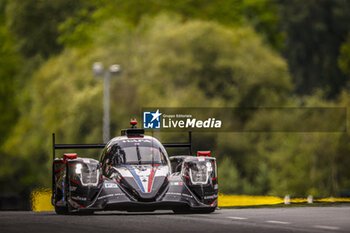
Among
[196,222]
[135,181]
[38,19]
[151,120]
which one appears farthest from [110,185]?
[38,19]

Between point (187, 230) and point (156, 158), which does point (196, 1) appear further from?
point (187, 230)

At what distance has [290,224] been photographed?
17578 mm

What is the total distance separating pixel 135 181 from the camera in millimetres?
20922

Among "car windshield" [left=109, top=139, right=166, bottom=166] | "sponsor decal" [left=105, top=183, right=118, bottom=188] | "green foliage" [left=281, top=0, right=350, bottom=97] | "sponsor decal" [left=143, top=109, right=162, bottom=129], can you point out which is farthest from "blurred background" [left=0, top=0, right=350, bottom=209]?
"sponsor decal" [left=105, top=183, right=118, bottom=188]

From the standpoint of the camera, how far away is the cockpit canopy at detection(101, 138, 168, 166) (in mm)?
22078

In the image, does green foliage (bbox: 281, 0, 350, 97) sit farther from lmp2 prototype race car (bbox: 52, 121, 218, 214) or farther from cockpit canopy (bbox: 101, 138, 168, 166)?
lmp2 prototype race car (bbox: 52, 121, 218, 214)

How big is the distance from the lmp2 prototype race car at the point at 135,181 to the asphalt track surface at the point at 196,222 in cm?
30

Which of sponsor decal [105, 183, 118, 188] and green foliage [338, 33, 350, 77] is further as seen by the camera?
green foliage [338, 33, 350, 77]

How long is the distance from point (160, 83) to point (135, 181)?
36.9m

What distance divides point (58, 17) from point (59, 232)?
198 ft

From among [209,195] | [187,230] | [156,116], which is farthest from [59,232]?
[156,116]

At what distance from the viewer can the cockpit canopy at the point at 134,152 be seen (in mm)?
22078

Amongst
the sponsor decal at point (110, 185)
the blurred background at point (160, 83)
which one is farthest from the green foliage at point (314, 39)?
the sponsor decal at point (110, 185)

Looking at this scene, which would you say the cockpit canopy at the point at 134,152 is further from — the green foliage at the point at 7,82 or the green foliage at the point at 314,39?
the green foliage at the point at 314,39
